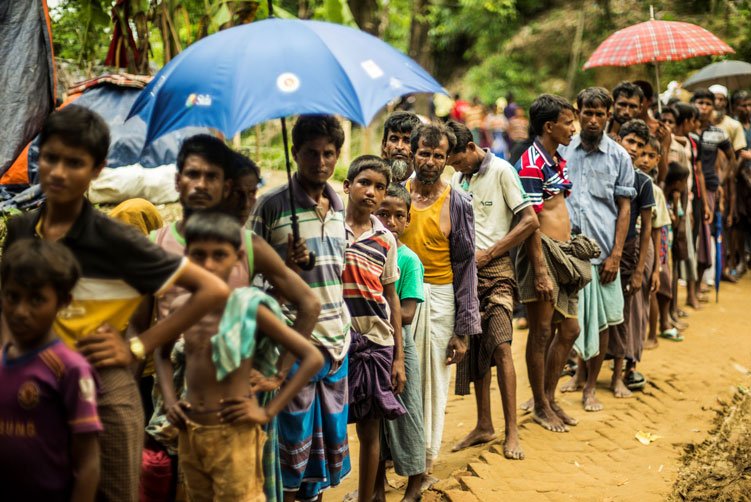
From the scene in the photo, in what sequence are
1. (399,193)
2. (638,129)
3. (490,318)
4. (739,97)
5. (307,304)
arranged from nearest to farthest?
(307,304) < (399,193) < (490,318) < (638,129) < (739,97)

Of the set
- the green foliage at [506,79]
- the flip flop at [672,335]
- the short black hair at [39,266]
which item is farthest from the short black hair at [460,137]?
the green foliage at [506,79]

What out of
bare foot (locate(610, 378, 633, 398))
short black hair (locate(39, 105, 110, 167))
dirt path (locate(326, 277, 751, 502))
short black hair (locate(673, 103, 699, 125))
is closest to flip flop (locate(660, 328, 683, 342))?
dirt path (locate(326, 277, 751, 502))

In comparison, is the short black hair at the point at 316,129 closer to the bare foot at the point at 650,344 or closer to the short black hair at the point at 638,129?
the short black hair at the point at 638,129

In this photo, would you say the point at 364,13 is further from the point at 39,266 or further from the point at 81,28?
the point at 39,266

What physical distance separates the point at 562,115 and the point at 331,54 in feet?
9.90

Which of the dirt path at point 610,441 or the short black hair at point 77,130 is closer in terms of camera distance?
the short black hair at point 77,130

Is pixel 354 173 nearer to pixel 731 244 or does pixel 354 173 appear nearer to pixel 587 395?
pixel 587 395

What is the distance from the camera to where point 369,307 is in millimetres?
4434

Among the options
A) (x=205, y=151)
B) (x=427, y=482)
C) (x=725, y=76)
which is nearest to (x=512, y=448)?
(x=427, y=482)

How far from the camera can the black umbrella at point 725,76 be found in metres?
11.7

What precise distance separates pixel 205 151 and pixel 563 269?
341 cm

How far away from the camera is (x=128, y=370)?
3049mm

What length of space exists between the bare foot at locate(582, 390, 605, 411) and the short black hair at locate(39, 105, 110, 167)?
4.86 meters

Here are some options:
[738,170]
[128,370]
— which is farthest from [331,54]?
[738,170]
